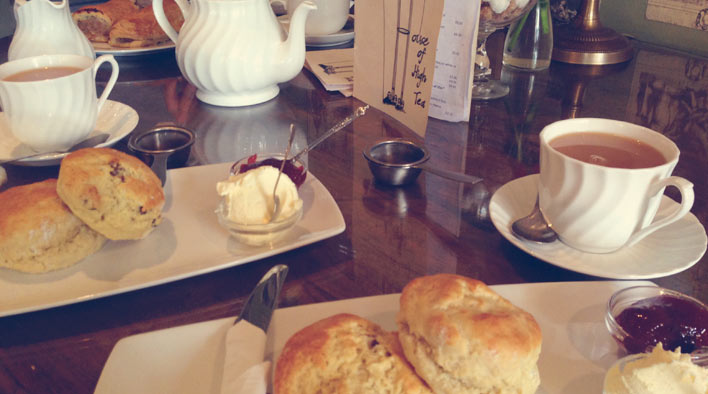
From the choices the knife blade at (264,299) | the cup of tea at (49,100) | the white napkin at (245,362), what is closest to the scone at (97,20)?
the cup of tea at (49,100)

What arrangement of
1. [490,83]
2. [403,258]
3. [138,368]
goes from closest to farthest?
[138,368], [403,258], [490,83]

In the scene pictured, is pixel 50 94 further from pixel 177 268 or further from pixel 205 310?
pixel 205 310

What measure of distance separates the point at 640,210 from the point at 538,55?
1048 millimetres

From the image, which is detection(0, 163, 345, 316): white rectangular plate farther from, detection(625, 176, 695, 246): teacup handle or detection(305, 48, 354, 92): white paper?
detection(305, 48, 354, 92): white paper

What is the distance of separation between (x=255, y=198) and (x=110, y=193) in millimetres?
222

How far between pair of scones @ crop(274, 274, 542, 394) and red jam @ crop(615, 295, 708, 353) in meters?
0.16

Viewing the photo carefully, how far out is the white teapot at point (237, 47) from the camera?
149cm

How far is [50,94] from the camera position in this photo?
3.89ft

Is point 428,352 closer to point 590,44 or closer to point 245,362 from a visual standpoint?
point 245,362

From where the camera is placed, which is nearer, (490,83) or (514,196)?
(514,196)

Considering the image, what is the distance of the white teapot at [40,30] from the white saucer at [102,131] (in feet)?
0.79

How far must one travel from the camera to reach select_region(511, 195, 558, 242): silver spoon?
35.5 inches

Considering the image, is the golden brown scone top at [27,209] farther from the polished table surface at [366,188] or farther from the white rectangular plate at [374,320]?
the white rectangular plate at [374,320]

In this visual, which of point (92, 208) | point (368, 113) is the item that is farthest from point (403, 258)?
point (368, 113)
